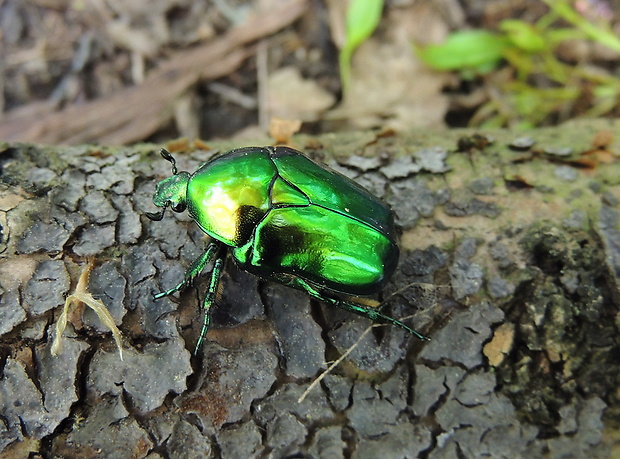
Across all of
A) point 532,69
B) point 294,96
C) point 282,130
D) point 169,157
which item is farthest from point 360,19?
point 169,157

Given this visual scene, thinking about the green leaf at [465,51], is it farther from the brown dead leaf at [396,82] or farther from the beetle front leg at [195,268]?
the beetle front leg at [195,268]

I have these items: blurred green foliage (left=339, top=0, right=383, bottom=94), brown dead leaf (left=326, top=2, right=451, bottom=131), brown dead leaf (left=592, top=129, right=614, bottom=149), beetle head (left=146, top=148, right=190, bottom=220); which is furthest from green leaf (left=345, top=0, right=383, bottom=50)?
beetle head (left=146, top=148, right=190, bottom=220)

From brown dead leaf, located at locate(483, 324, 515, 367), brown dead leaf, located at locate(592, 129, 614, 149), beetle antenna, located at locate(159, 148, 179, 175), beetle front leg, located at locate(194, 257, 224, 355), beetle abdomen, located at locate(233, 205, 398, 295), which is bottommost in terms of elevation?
brown dead leaf, located at locate(483, 324, 515, 367)

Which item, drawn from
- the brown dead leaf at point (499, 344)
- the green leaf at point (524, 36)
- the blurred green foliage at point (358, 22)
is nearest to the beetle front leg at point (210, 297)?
the brown dead leaf at point (499, 344)

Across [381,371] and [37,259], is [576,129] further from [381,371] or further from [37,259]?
[37,259]

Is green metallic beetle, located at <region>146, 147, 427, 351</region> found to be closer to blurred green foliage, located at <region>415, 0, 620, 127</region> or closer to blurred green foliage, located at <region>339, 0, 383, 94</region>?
blurred green foliage, located at <region>339, 0, 383, 94</region>
